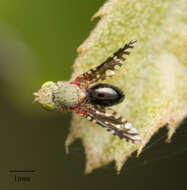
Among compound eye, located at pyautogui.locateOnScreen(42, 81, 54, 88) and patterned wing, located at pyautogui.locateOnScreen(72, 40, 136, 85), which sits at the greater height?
compound eye, located at pyautogui.locateOnScreen(42, 81, 54, 88)

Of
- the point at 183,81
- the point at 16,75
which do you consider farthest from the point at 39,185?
the point at 183,81

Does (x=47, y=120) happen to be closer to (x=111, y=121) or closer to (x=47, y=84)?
(x=47, y=84)

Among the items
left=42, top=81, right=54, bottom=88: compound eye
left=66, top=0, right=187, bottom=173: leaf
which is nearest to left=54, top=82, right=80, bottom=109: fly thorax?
left=42, top=81, right=54, bottom=88: compound eye

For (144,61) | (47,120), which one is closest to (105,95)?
(144,61)

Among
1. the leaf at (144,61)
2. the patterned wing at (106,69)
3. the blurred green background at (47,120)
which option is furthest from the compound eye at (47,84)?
the leaf at (144,61)

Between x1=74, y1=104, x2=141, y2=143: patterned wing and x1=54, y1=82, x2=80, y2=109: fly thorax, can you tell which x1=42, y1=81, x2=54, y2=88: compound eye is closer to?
x1=54, y1=82, x2=80, y2=109: fly thorax

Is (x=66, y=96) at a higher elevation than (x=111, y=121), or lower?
higher
